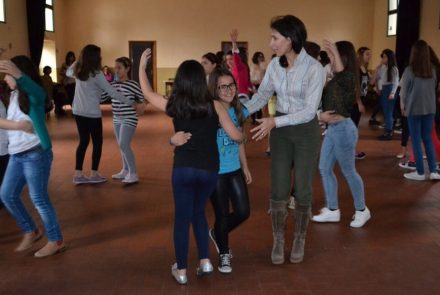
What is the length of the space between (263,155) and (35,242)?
4064 millimetres

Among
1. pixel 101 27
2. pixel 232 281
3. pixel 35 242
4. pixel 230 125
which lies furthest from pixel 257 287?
pixel 101 27

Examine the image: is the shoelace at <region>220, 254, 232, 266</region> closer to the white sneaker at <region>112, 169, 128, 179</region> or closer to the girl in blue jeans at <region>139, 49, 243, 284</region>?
the girl in blue jeans at <region>139, 49, 243, 284</region>

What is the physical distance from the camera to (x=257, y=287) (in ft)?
9.76

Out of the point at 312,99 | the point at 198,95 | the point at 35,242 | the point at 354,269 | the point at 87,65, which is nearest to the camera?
the point at 198,95

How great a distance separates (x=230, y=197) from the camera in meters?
3.12

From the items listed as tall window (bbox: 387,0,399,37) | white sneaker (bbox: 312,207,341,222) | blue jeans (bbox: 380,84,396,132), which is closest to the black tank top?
white sneaker (bbox: 312,207,341,222)

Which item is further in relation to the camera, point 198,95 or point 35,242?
point 35,242

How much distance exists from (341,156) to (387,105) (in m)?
5.77

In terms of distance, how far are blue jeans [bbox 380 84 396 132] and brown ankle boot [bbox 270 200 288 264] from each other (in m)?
6.20

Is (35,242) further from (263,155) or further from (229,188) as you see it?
(263,155)

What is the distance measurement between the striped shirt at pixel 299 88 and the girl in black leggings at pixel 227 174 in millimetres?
268

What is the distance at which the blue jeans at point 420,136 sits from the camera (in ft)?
18.5

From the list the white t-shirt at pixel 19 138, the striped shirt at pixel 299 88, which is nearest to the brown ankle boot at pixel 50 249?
the white t-shirt at pixel 19 138

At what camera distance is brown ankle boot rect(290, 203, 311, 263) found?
3.27 m
